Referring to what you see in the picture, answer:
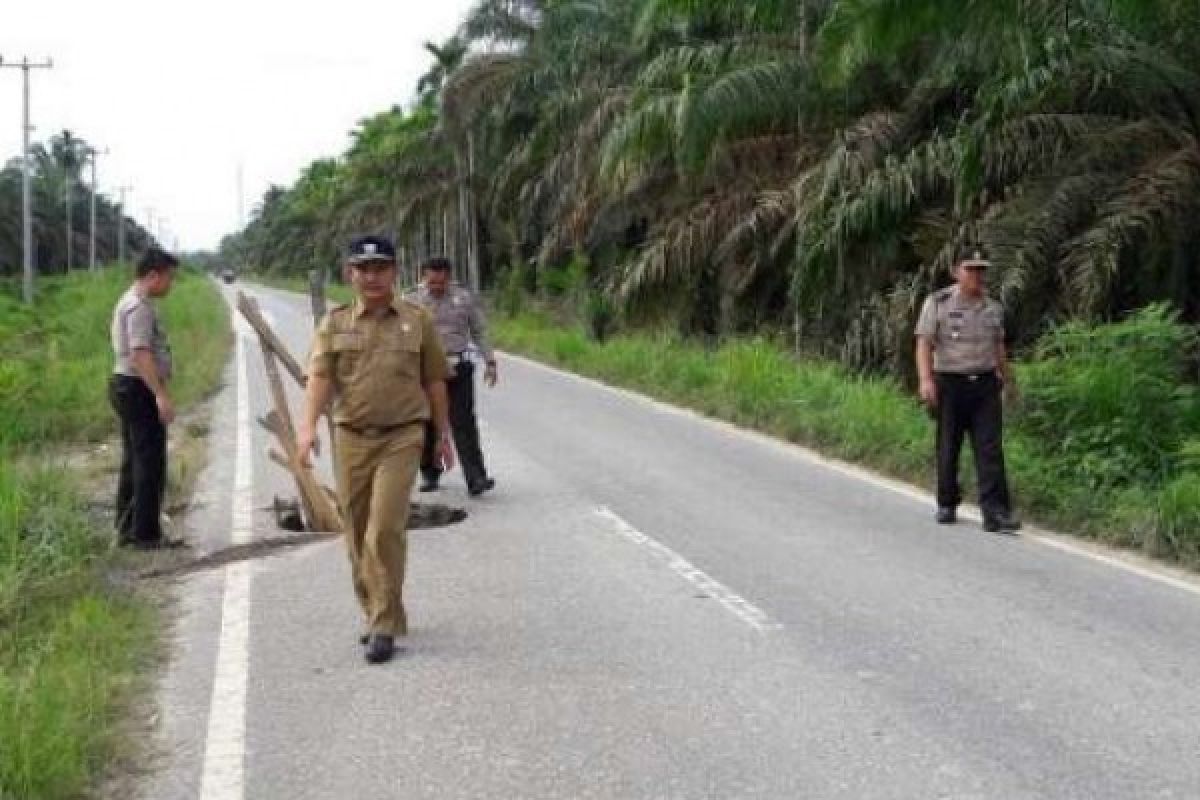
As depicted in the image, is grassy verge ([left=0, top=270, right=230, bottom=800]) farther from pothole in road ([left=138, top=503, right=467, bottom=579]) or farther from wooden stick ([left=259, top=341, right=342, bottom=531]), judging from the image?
wooden stick ([left=259, top=341, right=342, bottom=531])

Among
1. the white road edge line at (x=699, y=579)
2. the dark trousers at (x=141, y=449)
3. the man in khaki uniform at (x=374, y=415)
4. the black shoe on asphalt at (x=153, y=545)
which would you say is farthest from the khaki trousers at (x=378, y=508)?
the black shoe on asphalt at (x=153, y=545)

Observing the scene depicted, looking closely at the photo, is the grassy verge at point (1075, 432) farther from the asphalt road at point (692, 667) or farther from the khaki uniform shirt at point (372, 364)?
the khaki uniform shirt at point (372, 364)

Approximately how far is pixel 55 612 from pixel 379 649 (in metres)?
1.84

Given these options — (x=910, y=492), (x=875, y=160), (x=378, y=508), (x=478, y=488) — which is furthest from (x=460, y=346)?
(x=875, y=160)

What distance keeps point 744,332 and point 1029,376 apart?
10126 millimetres

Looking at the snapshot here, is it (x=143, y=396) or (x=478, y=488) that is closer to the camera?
(x=143, y=396)

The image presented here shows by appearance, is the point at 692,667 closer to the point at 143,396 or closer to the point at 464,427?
the point at 143,396

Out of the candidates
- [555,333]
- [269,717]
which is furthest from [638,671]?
[555,333]

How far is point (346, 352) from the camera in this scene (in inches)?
248

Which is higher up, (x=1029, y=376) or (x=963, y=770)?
(x=1029, y=376)

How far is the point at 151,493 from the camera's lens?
8.58m

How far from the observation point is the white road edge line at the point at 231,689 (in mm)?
4777

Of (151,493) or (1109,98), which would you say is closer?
(151,493)

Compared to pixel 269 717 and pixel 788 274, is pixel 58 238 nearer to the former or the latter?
pixel 788 274
